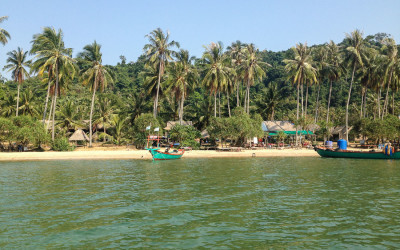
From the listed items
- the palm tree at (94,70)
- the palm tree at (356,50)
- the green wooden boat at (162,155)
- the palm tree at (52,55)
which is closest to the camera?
the green wooden boat at (162,155)

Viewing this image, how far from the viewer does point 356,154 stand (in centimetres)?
4188

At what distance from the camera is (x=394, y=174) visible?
84.9 ft

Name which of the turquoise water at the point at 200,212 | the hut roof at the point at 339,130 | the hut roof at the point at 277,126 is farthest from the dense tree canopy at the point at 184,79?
the turquoise water at the point at 200,212

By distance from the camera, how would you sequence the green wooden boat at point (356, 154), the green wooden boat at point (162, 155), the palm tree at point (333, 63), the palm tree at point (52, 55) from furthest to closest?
the palm tree at point (333, 63), the palm tree at point (52, 55), the green wooden boat at point (356, 154), the green wooden boat at point (162, 155)

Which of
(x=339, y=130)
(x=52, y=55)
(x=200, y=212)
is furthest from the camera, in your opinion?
(x=339, y=130)

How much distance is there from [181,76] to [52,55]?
62.3 feet

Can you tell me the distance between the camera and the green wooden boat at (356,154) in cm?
4056

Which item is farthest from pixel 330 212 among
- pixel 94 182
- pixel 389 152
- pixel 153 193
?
pixel 389 152

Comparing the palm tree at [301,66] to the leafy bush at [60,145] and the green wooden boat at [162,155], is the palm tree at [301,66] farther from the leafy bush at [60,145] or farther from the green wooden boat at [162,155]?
the leafy bush at [60,145]

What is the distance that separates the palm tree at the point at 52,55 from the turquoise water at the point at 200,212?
27.8m

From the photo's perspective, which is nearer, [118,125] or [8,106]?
[118,125]

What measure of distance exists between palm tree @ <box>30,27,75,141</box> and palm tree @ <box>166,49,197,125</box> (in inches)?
596

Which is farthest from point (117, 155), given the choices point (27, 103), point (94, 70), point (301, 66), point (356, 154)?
point (301, 66)

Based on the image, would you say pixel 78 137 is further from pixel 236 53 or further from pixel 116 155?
pixel 236 53
